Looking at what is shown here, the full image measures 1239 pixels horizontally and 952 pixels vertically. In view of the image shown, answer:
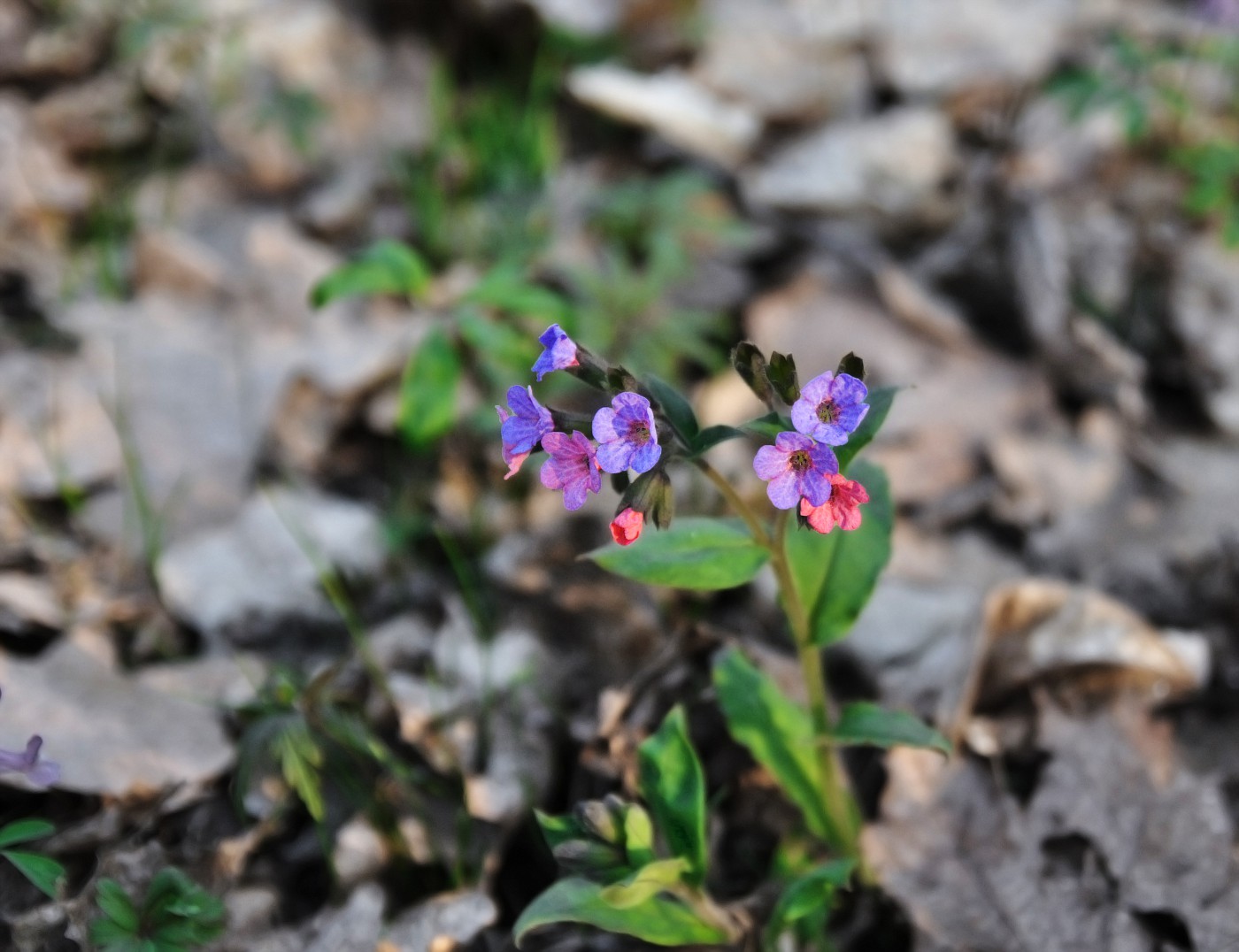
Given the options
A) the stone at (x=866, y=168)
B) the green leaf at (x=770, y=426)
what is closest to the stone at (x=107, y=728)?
the green leaf at (x=770, y=426)

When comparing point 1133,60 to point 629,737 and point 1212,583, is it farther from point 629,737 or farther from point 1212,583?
point 629,737

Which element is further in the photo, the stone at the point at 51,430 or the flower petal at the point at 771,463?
the stone at the point at 51,430

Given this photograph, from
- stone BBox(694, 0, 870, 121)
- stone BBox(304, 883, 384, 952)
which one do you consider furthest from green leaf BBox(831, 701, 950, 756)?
stone BBox(694, 0, 870, 121)

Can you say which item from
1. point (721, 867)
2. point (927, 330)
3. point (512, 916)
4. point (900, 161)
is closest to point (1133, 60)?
point (900, 161)

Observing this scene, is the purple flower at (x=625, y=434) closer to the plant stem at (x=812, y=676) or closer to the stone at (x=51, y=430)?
the plant stem at (x=812, y=676)

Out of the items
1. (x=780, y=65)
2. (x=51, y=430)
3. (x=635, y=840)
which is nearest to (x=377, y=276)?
(x=51, y=430)

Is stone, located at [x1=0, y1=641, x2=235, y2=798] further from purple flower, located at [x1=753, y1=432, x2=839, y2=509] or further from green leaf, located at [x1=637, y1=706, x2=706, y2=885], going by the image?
purple flower, located at [x1=753, y1=432, x2=839, y2=509]
